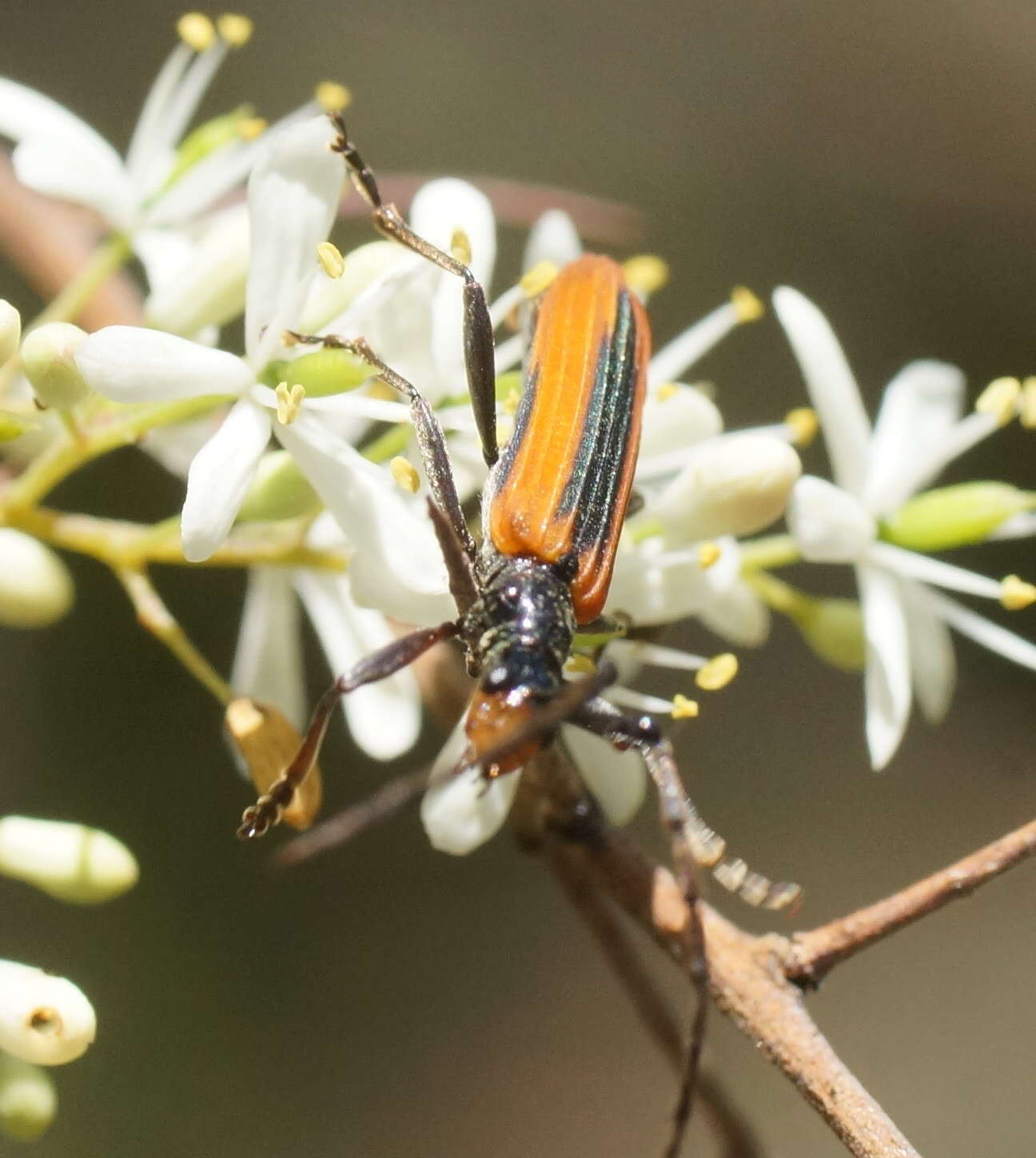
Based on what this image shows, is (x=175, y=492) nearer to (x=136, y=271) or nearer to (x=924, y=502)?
(x=136, y=271)

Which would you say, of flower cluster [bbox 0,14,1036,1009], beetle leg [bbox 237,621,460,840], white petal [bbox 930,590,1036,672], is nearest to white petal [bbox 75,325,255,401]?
flower cluster [bbox 0,14,1036,1009]

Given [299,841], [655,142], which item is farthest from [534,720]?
[655,142]

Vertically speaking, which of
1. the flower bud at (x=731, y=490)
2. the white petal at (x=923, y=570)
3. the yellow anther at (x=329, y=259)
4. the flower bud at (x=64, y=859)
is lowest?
the white petal at (x=923, y=570)

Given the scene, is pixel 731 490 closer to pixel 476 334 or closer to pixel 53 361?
pixel 476 334

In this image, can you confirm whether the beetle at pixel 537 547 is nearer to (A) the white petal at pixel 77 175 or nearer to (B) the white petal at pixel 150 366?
(B) the white petal at pixel 150 366

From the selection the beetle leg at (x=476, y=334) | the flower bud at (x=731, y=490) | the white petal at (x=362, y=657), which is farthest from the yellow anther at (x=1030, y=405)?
the white petal at (x=362, y=657)

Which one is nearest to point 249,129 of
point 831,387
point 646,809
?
point 831,387
